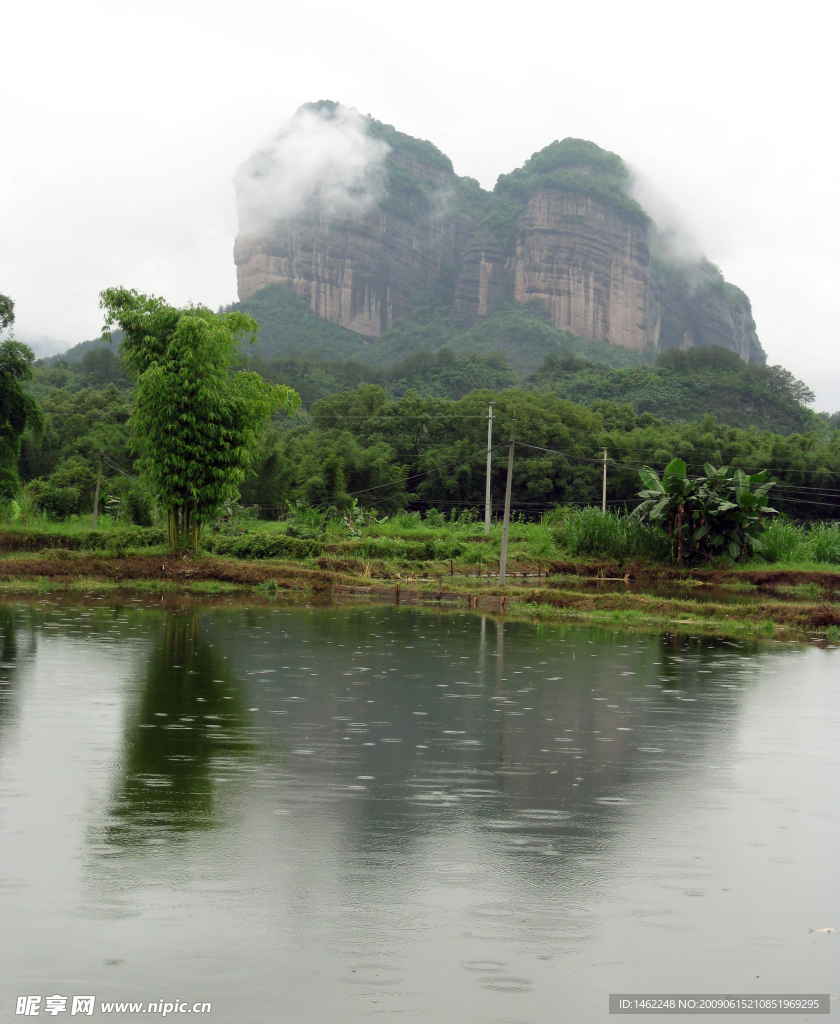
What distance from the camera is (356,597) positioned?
26.6 meters

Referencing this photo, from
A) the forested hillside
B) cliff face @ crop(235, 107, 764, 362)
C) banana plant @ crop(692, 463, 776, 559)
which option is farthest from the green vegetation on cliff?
cliff face @ crop(235, 107, 764, 362)

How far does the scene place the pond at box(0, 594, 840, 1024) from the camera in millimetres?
3812

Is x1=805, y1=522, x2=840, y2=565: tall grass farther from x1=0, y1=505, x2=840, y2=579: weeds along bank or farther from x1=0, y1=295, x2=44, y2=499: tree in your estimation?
x1=0, y1=295, x2=44, y2=499: tree

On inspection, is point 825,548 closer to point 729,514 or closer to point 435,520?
point 729,514

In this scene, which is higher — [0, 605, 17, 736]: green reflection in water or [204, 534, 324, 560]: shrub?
[204, 534, 324, 560]: shrub

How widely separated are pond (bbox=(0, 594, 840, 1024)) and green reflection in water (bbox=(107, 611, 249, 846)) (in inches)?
1.3

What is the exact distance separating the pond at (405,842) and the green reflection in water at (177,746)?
0.11 ft

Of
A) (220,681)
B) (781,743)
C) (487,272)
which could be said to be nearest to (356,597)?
(220,681)

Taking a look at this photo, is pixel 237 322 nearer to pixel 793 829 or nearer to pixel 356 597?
pixel 356 597

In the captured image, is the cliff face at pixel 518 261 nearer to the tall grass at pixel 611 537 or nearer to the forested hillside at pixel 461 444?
the forested hillside at pixel 461 444

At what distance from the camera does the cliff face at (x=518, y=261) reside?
171 metres

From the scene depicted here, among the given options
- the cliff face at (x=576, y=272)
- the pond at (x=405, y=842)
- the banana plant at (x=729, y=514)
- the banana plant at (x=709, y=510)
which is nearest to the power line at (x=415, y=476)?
the banana plant at (x=709, y=510)

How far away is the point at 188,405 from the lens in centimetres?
2812

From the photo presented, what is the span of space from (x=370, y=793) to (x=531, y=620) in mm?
15177
